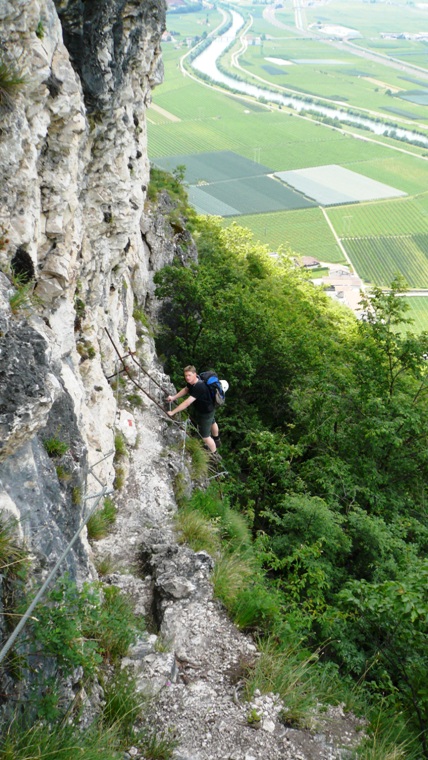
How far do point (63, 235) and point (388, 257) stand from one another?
305ft

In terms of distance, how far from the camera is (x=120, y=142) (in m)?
11.8

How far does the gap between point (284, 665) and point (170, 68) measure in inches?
7807

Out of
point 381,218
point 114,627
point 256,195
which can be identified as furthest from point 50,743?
point 381,218

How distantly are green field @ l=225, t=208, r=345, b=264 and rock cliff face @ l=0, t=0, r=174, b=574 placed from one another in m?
80.4

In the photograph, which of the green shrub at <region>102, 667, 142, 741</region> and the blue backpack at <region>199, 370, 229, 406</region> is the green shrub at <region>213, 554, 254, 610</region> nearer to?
the green shrub at <region>102, 667, 142, 741</region>

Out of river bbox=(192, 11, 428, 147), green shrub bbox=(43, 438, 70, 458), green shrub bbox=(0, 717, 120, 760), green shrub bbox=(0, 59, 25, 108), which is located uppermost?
green shrub bbox=(0, 59, 25, 108)

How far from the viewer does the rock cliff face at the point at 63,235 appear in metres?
5.83

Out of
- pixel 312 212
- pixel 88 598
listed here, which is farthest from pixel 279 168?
pixel 88 598

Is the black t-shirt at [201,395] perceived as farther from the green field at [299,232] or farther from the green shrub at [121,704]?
the green field at [299,232]

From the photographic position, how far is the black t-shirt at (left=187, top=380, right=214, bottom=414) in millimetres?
11453

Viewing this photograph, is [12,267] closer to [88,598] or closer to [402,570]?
[88,598]

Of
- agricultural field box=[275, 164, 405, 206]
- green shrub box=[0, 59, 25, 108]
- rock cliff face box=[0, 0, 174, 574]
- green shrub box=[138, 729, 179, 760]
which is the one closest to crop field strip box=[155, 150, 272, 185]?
agricultural field box=[275, 164, 405, 206]

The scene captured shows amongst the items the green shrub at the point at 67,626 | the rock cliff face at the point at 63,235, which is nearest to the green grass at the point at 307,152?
the rock cliff face at the point at 63,235

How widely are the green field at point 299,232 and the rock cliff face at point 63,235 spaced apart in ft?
264
